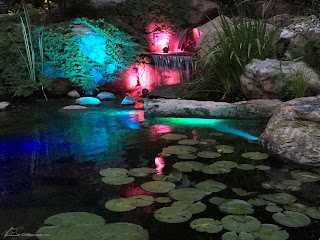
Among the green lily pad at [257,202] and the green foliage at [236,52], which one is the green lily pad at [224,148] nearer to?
the green lily pad at [257,202]

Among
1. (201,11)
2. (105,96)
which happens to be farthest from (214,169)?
(201,11)

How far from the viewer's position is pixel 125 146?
13.2 ft

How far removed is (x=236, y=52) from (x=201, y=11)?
17.6 feet

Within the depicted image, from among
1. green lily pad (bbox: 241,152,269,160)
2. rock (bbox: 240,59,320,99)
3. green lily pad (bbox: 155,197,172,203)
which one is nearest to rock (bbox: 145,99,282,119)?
rock (bbox: 240,59,320,99)

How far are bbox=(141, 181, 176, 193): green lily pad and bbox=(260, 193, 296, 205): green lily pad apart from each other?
68 cm

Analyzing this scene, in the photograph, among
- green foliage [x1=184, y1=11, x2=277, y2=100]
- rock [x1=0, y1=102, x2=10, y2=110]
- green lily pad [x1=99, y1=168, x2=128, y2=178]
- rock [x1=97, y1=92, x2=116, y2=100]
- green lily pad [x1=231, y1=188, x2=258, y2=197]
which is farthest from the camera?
rock [x1=97, y1=92, x2=116, y2=100]

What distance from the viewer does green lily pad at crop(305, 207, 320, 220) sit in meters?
2.41

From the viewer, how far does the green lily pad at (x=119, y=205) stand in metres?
2.50

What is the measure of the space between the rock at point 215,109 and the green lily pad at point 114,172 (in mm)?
2179

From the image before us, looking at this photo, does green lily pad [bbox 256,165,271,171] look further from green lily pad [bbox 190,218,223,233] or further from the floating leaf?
green lily pad [bbox 190,218,223,233]

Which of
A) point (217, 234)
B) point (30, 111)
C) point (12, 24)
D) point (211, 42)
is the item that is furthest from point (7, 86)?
point (217, 234)

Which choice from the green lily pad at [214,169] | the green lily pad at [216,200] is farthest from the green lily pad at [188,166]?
the green lily pad at [216,200]

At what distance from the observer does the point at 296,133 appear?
11.4 feet

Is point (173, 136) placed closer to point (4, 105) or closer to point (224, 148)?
point (224, 148)
